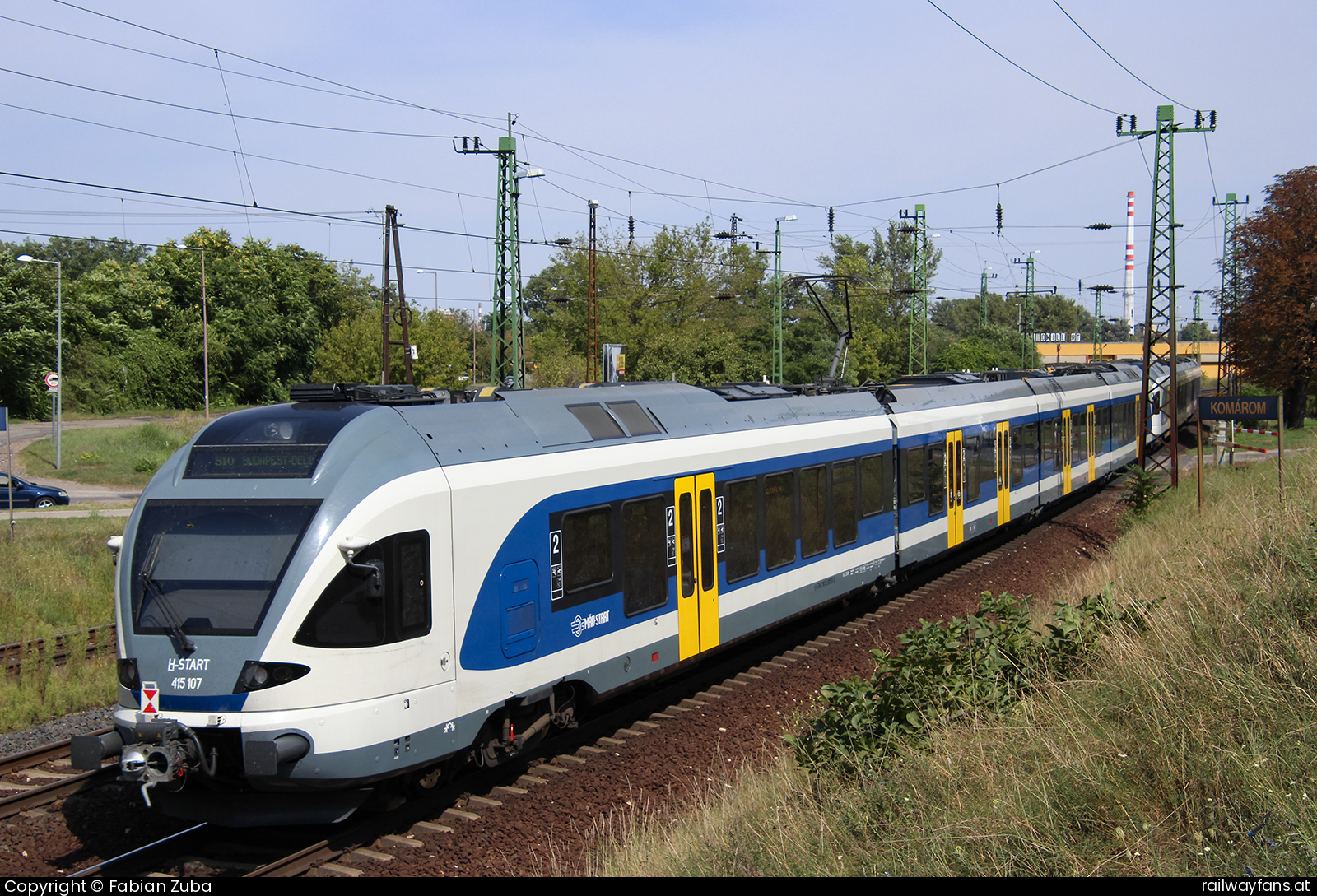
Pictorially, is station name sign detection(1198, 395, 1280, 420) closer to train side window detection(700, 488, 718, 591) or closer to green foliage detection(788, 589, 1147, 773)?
green foliage detection(788, 589, 1147, 773)

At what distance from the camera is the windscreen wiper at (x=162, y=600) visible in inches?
241

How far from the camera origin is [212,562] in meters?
6.34

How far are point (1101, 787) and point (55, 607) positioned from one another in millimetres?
14040

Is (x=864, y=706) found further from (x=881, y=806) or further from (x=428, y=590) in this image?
(x=428, y=590)

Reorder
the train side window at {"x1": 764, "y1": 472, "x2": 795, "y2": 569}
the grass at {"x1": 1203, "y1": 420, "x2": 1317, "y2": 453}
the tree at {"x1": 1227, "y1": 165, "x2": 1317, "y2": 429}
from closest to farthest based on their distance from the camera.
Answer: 1. the train side window at {"x1": 764, "y1": 472, "x2": 795, "y2": 569}
2. the grass at {"x1": 1203, "y1": 420, "x2": 1317, "y2": 453}
3. the tree at {"x1": 1227, "y1": 165, "x2": 1317, "y2": 429}

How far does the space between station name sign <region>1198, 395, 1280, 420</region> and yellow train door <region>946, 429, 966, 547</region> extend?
520 centimetres

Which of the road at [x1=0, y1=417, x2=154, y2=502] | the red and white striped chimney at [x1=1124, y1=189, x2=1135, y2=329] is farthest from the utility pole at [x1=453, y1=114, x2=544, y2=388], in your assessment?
the red and white striped chimney at [x1=1124, y1=189, x2=1135, y2=329]

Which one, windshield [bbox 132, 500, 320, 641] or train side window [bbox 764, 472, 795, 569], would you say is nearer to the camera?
windshield [bbox 132, 500, 320, 641]

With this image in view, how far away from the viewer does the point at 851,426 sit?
1312cm

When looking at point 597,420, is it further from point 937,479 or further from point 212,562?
point 937,479

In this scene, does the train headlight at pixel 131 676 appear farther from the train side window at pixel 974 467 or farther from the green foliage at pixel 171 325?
the green foliage at pixel 171 325

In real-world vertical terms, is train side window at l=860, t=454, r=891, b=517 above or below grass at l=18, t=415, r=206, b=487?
above

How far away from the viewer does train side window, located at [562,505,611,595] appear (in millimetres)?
7931
